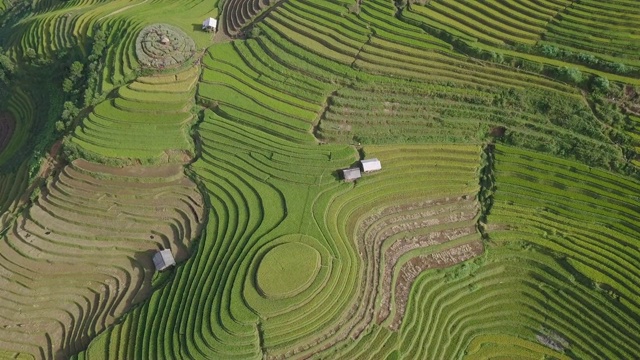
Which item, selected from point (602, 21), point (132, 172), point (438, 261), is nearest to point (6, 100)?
point (132, 172)

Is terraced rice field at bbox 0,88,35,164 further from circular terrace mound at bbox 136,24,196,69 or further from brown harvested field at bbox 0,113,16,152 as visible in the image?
circular terrace mound at bbox 136,24,196,69

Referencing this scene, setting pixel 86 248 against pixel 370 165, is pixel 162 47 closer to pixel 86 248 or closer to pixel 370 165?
pixel 86 248

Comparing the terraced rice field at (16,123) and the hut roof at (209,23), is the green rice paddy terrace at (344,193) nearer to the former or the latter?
the hut roof at (209,23)

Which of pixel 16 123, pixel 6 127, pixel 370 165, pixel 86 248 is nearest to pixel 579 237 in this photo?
pixel 370 165

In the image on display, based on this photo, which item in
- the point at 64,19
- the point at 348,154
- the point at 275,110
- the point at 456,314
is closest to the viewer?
the point at 456,314

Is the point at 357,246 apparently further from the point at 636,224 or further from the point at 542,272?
the point at 636,224

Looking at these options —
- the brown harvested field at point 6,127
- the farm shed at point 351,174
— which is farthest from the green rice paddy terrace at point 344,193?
the brown harvested field at point 6,127

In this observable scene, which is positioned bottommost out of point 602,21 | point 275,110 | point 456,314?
point 456,314
